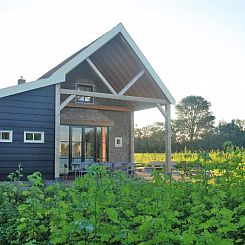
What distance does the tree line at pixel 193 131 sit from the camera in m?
30.7

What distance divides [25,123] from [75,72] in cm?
449

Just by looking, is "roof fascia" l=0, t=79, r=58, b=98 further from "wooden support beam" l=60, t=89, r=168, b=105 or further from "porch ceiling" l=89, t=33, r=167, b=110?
"porch ceiling" l=89, t=33, r=167, b=110

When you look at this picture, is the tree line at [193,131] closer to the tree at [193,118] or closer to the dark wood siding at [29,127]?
the tree at [193,118]

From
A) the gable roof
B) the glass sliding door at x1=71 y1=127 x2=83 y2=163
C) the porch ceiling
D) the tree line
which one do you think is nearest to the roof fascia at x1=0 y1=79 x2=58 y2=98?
the gable roof

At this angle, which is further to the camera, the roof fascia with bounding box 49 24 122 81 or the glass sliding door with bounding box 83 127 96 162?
the glass sliding door with bounding box 83 127 96 162

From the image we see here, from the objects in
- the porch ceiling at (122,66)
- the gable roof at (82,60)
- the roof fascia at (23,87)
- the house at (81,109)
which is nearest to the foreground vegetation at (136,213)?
the house at (81,109)

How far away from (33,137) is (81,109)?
14.3ft

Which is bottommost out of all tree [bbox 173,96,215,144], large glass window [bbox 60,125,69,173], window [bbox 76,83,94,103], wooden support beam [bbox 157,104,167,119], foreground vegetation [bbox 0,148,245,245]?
foreground vegetation [bbox 0,148,245,245]

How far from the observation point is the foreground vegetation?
8.16 feet

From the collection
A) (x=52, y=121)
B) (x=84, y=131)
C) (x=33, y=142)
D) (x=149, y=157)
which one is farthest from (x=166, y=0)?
(x=149, y=157)

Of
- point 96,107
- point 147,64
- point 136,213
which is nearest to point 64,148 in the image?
point 96,107

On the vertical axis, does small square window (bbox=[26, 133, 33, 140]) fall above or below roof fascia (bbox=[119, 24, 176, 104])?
below

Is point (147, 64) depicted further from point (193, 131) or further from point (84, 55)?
point (193, 131)

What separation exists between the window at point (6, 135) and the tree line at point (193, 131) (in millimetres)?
19483
